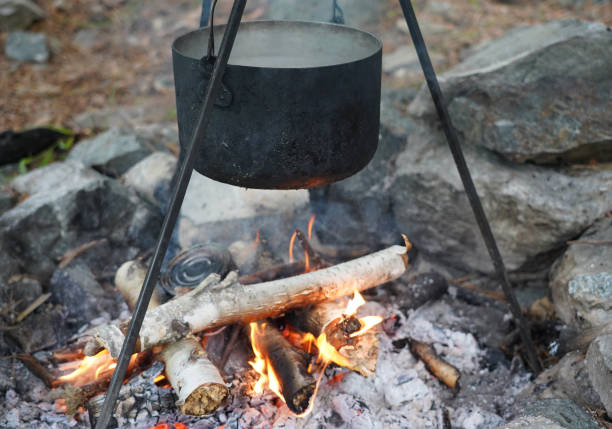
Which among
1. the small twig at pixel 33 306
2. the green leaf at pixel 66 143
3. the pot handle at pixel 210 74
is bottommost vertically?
the green leaf at pixel 66 143

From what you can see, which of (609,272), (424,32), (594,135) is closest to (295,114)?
(609,272)

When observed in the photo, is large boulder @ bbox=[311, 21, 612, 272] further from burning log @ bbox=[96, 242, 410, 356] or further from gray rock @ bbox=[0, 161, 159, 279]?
gray rock @ bbox=[0, 161, 159, 279]

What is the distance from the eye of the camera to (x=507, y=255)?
285 centimetres

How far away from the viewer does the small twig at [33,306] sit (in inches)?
107

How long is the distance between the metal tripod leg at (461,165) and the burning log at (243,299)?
50cm

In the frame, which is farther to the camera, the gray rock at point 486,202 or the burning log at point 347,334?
the gray rock at point 486,202

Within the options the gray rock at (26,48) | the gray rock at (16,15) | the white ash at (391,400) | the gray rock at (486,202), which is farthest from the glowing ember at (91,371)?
the gray rock at (16,15)

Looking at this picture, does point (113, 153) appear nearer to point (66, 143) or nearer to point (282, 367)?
point (66, 143)

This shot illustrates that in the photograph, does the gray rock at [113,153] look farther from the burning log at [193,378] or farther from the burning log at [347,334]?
the burning log at [347,334]

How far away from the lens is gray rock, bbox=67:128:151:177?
3.78 metres

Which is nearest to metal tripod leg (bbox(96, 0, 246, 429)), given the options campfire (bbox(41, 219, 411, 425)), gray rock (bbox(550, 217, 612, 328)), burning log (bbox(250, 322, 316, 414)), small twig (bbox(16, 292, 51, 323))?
campfire (bbox(41, 219, 411, 425))

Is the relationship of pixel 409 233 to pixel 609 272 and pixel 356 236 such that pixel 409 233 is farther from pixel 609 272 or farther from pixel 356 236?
pixel 609 272

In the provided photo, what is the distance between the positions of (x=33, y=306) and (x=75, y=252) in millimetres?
426

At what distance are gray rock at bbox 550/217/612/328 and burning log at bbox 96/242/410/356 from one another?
0.78 m
